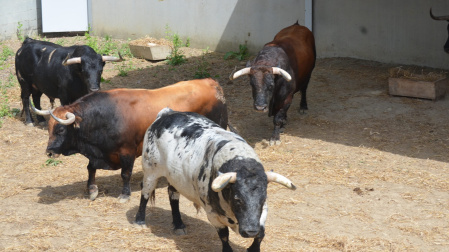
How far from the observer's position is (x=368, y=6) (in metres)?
13.6

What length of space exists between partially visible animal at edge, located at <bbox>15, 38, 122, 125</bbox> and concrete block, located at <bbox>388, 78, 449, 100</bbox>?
5037 millimetres

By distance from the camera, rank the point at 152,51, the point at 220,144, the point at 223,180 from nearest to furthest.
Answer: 1. the point at 223,180
2. the point at 220,144
3. the point at 152,51

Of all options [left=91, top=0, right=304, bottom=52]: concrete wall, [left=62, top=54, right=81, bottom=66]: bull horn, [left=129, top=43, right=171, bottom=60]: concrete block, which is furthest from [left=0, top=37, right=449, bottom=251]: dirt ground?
[left=129, top=43, right=171, bottom=60]: concrete block

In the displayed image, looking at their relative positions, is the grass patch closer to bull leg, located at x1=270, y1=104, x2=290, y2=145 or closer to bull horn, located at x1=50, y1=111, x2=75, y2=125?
bull leg, located at x1=270, y1=104, x2=290, y2=145

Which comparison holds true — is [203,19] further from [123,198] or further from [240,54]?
[123,198]

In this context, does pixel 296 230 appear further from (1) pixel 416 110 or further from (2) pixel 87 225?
(1) pixel 416 110

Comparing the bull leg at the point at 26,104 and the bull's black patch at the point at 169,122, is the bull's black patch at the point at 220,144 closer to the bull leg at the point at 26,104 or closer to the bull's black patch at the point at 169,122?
the bull's black patch at the point at 169,122

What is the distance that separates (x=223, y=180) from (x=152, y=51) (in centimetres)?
1053

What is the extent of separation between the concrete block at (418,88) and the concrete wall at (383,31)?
157cm

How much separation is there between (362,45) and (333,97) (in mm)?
2498

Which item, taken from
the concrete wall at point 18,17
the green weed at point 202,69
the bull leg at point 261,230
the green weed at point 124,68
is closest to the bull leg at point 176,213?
the bull leg at point 261,230

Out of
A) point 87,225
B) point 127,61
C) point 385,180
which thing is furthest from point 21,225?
point 127,61

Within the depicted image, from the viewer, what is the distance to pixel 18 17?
17.7m

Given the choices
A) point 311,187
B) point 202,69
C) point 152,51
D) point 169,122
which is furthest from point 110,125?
point 152,51
